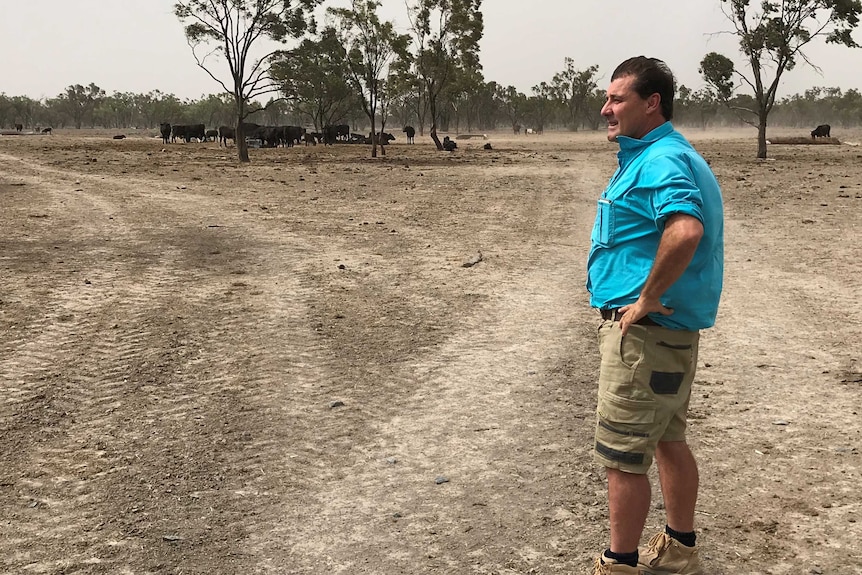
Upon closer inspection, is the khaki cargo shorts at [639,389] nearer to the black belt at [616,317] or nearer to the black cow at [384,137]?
the black belt at [616,317]

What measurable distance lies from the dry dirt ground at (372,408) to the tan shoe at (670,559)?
0.47 feet

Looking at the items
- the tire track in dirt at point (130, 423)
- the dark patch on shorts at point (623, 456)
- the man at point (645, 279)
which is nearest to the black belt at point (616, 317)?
the man at point (645, 279)

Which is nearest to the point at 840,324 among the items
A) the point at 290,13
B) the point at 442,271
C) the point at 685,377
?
the point at 442,271

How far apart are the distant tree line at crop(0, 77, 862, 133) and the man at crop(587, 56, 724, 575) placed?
81.8 m

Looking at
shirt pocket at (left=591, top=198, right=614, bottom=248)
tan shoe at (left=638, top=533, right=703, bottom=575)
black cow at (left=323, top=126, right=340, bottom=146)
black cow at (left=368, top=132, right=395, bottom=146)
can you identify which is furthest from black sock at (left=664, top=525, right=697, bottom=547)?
black cow at (left=323, top=126, right=340, bottom=146)

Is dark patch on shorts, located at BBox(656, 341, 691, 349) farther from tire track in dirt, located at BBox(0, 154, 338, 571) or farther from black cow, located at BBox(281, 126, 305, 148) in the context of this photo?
black cow, located at BBox(281, 126, 305, 148)

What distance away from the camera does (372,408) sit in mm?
Answer: 4605

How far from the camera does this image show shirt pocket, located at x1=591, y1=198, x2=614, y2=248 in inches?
99.3

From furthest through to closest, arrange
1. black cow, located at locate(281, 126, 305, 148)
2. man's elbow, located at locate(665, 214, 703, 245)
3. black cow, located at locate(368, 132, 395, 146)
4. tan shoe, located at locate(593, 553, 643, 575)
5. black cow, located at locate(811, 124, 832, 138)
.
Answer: black cow, located at locate(811, 124, 832, 138), black cow, located at locate(281, 126, 305, 148), black cow, located at locate(368, 132, 395, 146), tan shoe, located at locate(593, 553, 643, 575), man's elbow, located at locate(665, 214, 703, 245)

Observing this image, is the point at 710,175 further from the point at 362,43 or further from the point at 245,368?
the point at 362,43

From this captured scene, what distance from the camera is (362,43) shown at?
114ft

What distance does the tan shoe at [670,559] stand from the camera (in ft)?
9.28

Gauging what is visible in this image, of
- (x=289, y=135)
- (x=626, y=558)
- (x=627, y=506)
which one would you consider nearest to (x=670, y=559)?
(x=626, y=558)

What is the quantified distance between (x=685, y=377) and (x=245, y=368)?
3460 mm
